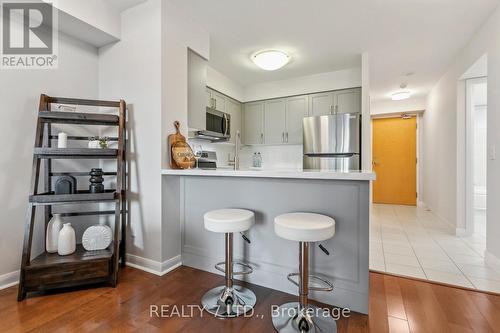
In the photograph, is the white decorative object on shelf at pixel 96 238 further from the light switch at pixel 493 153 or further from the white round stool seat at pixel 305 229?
the light switch at pixel 493 153

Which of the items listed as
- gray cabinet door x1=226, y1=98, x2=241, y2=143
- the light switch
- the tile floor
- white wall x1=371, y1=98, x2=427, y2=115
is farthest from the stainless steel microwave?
white wall x1=371, y1=98, x2=427, y2=115

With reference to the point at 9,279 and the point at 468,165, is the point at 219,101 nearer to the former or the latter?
the point at 9,279

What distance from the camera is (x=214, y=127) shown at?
11.0 ft

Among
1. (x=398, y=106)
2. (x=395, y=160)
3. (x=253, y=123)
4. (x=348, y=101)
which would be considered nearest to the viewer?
(x=348, y=101)

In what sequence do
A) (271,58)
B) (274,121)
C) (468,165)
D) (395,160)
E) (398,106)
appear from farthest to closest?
(395,160) < (398,106) < (274,121) < (468,165) < (271,58)

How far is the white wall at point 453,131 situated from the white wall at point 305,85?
52.5 inches

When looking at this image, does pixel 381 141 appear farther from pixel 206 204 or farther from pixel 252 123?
pixel 206 204

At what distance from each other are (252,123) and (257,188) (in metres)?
2.75

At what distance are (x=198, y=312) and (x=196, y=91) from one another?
2.12m

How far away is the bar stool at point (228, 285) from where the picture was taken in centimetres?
153

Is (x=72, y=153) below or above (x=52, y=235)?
above

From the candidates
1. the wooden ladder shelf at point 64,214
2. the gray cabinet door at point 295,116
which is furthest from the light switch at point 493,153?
the wooden ladder shelf at point 64,214

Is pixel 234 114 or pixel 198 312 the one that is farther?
pixel 234 114

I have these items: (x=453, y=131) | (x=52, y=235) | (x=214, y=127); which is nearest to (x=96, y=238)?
(x=52, y=235)
